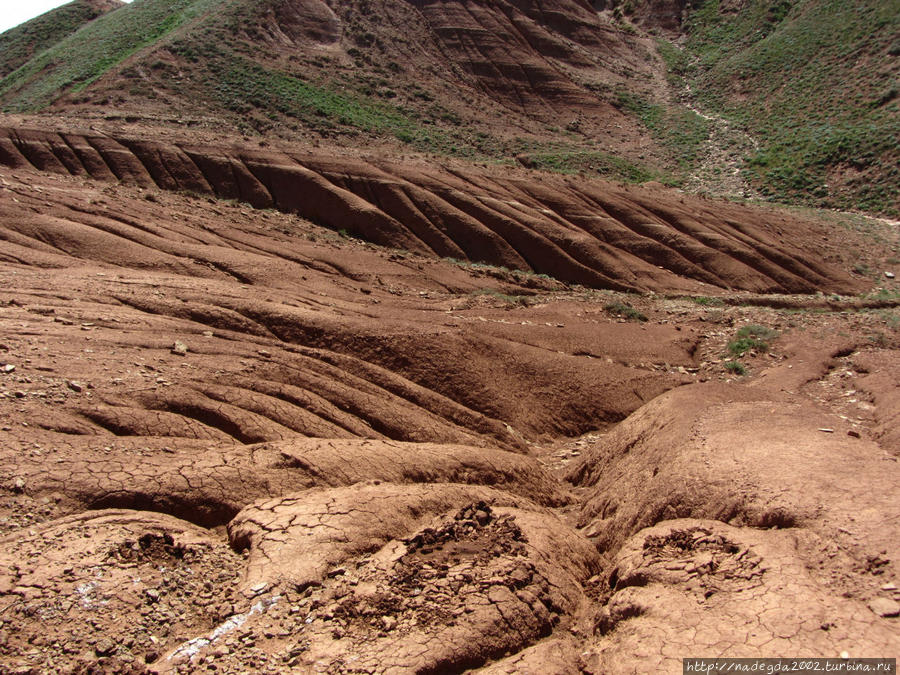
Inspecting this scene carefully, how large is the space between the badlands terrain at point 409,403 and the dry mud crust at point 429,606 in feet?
0.09

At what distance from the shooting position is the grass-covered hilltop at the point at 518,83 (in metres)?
34.7

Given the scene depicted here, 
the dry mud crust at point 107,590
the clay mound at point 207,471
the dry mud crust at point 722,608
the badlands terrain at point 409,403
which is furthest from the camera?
the clay mound at point 207,471

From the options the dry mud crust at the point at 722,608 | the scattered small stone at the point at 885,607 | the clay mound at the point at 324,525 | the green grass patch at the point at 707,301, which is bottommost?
the green grass patch at the point at 707,301

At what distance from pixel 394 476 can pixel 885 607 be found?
16.7 ft

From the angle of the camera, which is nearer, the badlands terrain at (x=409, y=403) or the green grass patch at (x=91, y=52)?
the badlands terrain at (x=409, y=403)

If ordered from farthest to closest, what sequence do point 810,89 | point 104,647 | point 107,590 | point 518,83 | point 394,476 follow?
point 518,83, point 810,89, point 394,476, point 107,590, point 104,647

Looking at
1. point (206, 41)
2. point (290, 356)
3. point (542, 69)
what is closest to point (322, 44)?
point (206, 41)

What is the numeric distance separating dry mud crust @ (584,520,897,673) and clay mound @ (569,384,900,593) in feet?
1.23

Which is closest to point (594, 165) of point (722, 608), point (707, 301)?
point (707, 301)

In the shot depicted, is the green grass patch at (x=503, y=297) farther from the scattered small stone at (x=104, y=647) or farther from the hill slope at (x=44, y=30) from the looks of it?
the hill slope at (x=44, y=30)

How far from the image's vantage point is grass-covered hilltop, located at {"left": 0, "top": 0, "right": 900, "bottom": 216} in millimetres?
34719

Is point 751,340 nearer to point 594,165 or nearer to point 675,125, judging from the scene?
point 594,165

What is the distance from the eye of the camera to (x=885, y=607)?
4.48 meters

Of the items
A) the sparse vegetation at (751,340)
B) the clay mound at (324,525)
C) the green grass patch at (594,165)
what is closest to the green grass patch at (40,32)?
the green grass patch at (594,165)
